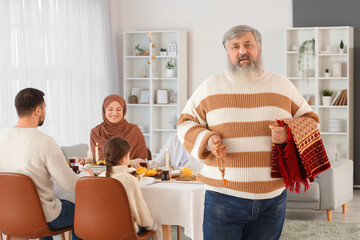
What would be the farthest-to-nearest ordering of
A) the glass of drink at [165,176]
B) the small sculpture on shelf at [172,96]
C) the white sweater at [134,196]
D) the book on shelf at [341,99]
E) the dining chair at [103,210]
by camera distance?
the small sculpture on shelf at [172,96], the book on shelf at [341,99], the glass of drink at [165,176], the white sweater at [134,196], the dining chair at [103,210]

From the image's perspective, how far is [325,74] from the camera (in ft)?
24.1

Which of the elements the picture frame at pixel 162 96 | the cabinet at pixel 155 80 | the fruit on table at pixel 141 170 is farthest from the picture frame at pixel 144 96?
the fruit on table at pixel 141 170

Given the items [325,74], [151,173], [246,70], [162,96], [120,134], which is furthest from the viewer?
[162,96]

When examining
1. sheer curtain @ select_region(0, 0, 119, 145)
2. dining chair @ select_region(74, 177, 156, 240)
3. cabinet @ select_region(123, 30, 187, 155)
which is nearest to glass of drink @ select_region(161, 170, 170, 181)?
dining chair @ select_region(74, 177, 156, 240)

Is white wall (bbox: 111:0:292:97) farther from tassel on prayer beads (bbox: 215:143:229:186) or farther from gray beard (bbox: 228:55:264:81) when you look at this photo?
tassel on prayer beads (bbox: 215:143:229:186)

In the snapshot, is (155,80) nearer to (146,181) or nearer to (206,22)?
(206,22)

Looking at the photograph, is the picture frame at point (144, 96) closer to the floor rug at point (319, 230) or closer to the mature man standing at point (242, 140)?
the floor rug at point (319, 230)

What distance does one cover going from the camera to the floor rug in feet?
16.2

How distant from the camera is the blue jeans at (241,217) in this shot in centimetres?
226

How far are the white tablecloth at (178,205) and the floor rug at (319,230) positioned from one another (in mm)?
1610

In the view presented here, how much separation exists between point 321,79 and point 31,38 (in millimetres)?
3870

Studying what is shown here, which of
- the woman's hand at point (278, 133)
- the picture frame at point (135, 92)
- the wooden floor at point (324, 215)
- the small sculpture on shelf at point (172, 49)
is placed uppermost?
the small sculpture on shelf at point (172, 49)

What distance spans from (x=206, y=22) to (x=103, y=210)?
513 centimetres

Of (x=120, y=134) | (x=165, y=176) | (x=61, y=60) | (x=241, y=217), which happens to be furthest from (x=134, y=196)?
(x=61, y=60)
